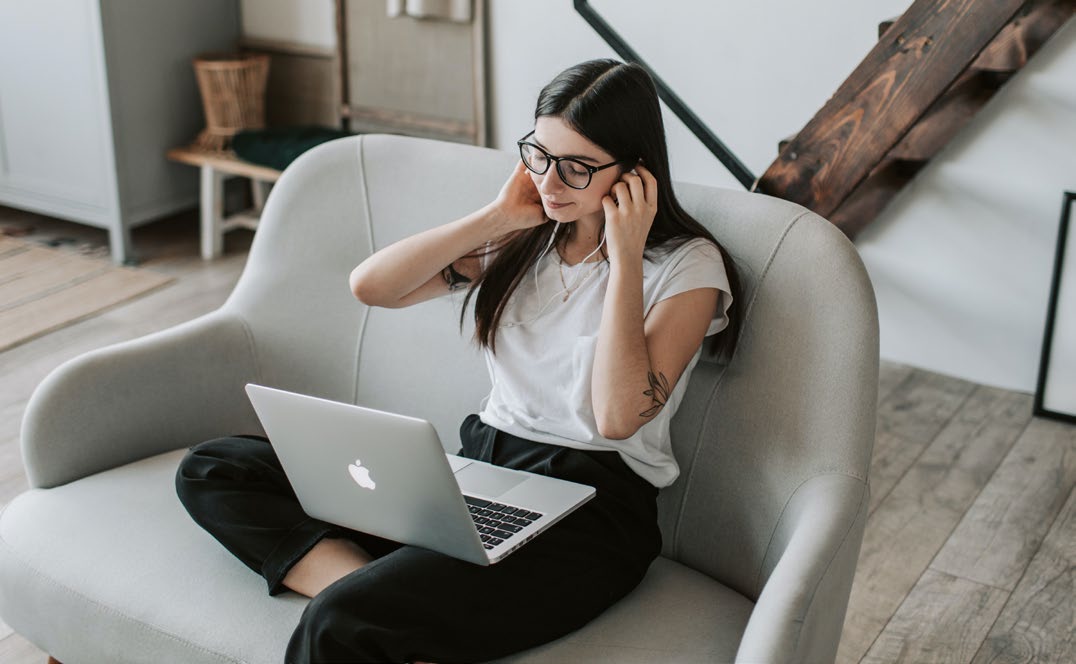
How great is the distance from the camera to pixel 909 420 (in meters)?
3.12

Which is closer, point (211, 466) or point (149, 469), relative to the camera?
point (211, 466)

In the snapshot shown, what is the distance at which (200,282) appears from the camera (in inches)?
157

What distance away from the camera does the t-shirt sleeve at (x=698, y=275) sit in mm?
1642

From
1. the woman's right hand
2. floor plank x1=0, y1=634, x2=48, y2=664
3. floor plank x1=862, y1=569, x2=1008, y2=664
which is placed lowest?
floor plank x1=862, y1=569, x2=1008, y2=664

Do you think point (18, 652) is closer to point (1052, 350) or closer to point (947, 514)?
point (947, 514)

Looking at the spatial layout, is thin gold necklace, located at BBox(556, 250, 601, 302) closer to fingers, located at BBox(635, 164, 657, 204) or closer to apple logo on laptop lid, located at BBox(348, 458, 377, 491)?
fingers, located at BBox(635, 164, 657, 204)

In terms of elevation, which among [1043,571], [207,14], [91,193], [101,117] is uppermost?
[207,14]

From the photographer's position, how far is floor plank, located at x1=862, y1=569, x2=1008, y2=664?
2.16m

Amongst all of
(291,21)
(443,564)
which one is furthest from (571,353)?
(291,21)

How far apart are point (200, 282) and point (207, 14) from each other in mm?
1080

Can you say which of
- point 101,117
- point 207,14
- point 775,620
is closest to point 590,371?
point 775,620

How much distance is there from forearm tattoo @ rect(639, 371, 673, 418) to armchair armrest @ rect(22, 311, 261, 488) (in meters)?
0.86

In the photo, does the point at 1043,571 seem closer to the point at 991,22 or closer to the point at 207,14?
the point at 991,22

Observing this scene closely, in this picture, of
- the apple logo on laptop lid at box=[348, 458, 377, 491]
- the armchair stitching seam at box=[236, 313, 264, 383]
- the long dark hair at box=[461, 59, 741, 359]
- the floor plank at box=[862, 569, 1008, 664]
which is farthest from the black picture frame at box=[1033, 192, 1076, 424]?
the apple logo on laptop lid at box=[348, 458, 377, 491]
